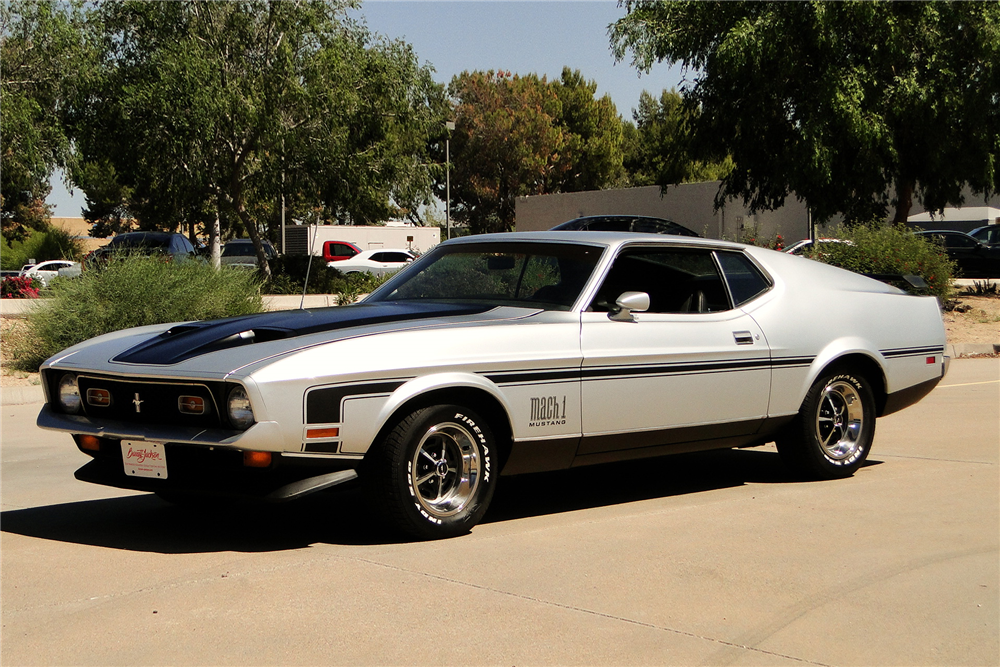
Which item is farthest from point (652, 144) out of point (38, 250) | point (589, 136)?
point (38, 250)

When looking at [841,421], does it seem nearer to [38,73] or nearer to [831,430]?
[831,430]

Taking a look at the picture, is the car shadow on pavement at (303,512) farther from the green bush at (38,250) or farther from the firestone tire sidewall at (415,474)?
the green bush at (38,250)

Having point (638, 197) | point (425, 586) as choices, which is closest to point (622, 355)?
point (425, 586)

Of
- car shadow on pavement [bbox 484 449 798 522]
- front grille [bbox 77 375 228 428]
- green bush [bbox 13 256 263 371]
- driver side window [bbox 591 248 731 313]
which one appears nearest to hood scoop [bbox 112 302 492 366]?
front grille [bbox 77 375 228 428]

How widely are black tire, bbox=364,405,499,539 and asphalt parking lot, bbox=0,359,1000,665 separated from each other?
0.49ft

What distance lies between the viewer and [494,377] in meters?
5.41

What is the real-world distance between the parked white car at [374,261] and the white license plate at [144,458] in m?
31.5

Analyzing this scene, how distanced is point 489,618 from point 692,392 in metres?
2.42

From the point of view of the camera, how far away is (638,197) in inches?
1756

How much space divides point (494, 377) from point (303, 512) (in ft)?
4.84

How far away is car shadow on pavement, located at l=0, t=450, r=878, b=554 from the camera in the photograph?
214 inches

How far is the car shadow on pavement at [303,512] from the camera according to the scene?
543 cm

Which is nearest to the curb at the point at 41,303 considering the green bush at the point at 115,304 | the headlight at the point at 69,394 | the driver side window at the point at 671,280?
the green bush at the point at 115,304

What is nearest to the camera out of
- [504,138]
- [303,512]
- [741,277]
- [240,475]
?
[240,475]
